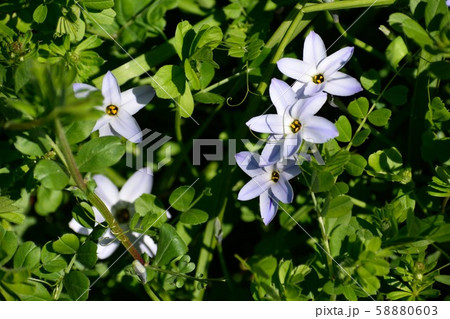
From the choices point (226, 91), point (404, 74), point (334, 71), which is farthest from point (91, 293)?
point (404, 74)

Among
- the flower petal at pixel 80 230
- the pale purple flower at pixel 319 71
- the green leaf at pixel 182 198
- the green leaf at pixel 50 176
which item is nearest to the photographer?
the green leaf at pixel 50 176

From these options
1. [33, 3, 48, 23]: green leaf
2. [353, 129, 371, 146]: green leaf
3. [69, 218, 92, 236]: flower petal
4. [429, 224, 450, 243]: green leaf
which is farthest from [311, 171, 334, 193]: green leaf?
[33, 3, 48, 23]: green leaf

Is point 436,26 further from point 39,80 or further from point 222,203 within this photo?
point 39,80

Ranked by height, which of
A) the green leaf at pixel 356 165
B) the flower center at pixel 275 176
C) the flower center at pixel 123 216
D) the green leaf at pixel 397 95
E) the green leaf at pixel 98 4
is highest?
the green leaf at pixel 98 4

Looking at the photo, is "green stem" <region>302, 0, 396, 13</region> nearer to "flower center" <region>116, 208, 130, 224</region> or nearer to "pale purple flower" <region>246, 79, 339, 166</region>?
"pale purple flower" <region>246, 79, 339, 166</region>

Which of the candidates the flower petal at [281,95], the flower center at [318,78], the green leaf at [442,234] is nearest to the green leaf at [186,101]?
the flower petal at [281,95]

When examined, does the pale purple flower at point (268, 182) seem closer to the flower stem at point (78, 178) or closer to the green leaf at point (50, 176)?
the flower stem at point (78, 178)
